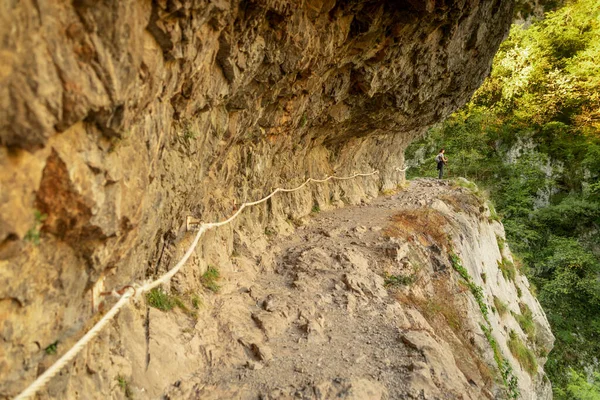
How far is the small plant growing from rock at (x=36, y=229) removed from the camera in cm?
222

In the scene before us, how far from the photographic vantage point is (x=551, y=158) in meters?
22.8

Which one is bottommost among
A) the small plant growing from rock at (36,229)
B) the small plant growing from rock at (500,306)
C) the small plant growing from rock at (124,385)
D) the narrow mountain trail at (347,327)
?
the small plant growing from rock at (500,306)

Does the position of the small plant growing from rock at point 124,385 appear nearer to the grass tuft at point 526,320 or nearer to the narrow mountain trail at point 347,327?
the narrow mountain trail at point 347,327

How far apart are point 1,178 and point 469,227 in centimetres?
1175

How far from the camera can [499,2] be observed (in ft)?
30.7

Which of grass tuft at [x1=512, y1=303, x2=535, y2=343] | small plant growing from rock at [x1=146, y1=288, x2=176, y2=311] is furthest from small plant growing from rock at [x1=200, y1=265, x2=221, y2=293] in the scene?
grass tuft at [x1=512, y1=303, x2=535, y2=343]

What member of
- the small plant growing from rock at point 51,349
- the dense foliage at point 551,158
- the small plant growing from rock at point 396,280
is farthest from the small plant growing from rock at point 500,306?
the small plant growing from rock at point 51,349

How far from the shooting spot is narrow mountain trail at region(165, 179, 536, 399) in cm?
416

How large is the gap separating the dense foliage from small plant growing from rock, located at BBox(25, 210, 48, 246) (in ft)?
65.5

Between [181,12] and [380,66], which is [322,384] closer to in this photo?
[181,12]

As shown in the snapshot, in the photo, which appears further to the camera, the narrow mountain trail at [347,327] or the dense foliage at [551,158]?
the dense foliage at [551,158]

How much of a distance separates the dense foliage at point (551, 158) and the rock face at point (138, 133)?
16749 millimetres

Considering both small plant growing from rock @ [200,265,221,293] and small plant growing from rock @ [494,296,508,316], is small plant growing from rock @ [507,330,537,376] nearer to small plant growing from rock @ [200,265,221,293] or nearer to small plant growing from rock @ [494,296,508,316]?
small plant growing from rock @ [494,296,508,316]

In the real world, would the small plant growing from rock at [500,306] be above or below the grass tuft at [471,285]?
below
